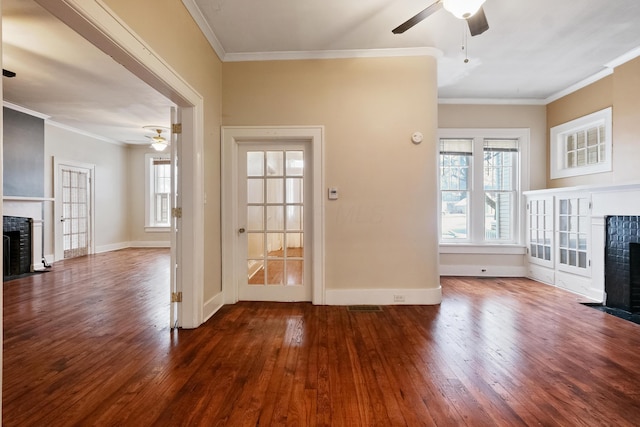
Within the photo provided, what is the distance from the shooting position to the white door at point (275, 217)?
3.56 metres

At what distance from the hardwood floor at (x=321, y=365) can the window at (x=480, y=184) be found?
1.56 metres

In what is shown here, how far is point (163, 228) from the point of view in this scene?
26.7 feet

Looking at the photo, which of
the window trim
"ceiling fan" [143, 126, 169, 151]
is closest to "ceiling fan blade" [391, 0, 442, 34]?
the window trim

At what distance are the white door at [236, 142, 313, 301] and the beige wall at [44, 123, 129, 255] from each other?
5.15 meters

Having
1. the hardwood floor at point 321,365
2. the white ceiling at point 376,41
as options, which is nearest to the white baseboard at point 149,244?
the white ceiling at point 376,41

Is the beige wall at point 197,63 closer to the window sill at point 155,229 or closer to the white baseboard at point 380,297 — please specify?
the white baseboard at point 380,297

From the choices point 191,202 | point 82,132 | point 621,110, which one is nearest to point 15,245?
point 82,132

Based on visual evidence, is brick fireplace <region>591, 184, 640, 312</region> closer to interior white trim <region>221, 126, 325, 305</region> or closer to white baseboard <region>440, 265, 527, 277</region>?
white baseboard <region>440, 265, 527, 277</region>

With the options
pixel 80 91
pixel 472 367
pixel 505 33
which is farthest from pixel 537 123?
pixel 80 91

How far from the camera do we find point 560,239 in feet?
13.9

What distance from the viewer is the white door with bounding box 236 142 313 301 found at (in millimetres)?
3557

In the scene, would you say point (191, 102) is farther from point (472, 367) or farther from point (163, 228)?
point (163, 228)

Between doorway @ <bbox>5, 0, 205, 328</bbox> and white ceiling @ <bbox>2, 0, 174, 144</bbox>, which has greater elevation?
white ceiling @ <bbox>2, 0, 174, 144</bbox>

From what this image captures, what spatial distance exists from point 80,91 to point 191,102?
3.10 meters
